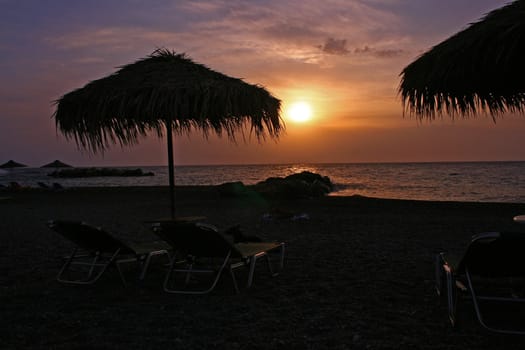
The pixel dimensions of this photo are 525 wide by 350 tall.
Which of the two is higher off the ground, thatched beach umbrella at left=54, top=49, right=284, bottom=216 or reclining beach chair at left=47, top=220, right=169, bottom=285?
thatched beach umbrella at left=54, top=49, right=284, bottom=216

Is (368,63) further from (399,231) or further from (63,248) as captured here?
(63,248)

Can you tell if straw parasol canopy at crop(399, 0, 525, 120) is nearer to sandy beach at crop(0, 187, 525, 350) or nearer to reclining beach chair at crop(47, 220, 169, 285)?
sandy beach at crop(0, 187, 525, 350)

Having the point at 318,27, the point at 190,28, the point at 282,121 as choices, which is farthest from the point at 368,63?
the point at 282,121

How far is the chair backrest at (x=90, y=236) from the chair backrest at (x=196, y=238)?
52cm

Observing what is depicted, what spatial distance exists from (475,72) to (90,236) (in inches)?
155

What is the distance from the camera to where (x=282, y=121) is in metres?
6.50

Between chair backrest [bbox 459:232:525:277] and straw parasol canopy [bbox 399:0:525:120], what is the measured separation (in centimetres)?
166

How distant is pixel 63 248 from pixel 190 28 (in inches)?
186

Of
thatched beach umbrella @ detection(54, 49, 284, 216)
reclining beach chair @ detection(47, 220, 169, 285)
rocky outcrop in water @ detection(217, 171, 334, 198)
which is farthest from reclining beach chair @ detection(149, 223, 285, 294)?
rocky outcrop in water @ detection(217, 171, 334, 198)

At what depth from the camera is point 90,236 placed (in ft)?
14.9

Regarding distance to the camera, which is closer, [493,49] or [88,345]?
[88,345]

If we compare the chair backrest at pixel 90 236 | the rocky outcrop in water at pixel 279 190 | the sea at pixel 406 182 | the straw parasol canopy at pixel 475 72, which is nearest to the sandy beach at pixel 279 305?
the chair backrest at pixel 90 236

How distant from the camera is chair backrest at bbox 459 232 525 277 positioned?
3035 millimetres

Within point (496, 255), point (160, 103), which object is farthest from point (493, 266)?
point (160, 103)
